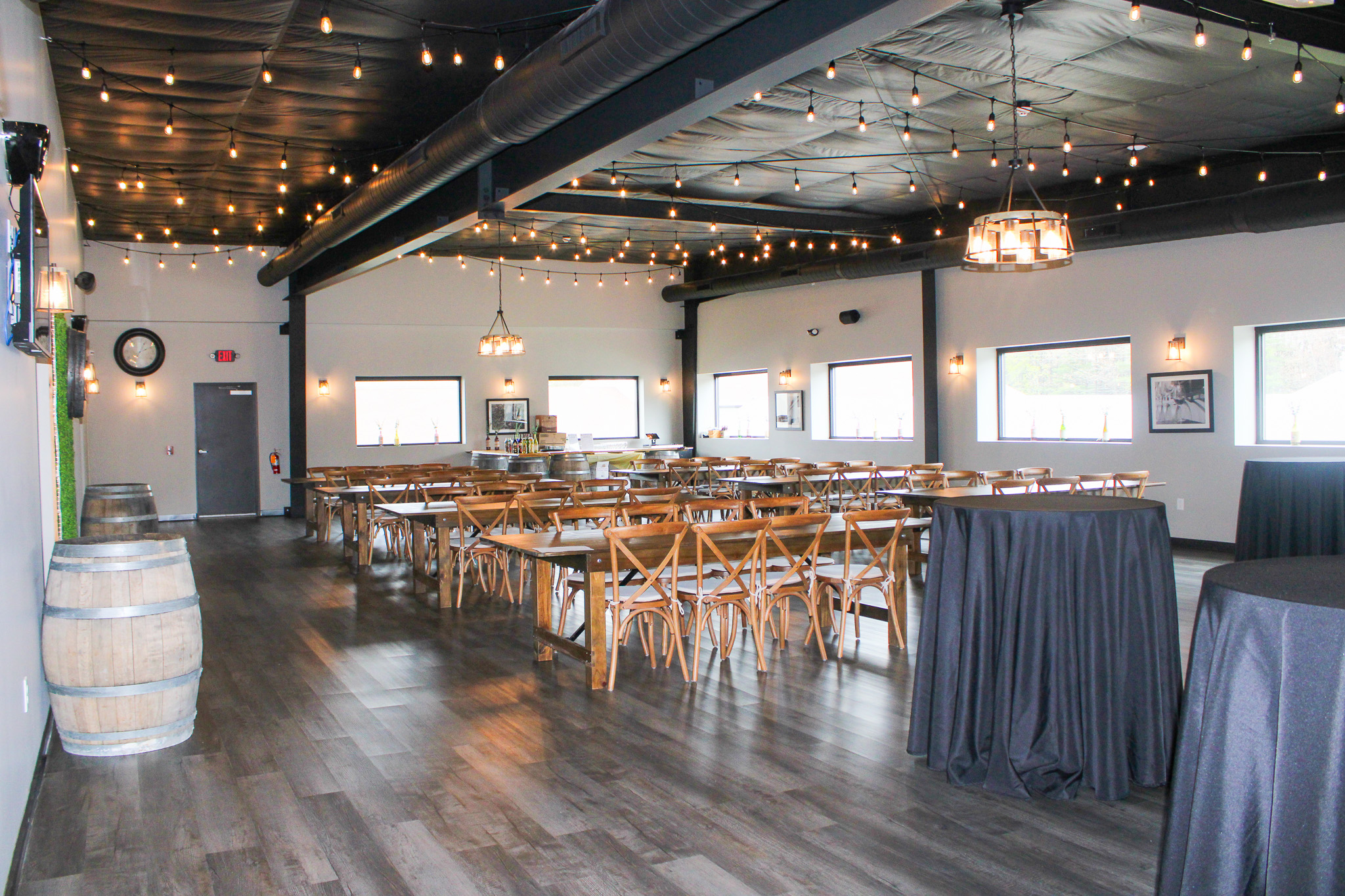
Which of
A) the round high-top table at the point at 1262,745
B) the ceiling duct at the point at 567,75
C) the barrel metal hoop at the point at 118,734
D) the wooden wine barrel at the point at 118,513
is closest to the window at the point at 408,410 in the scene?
the ceiling duct at the point at 567,75

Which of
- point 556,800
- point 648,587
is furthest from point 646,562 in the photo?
point 556,800

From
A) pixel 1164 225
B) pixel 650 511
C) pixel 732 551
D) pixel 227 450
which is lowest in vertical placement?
pixel 732 551

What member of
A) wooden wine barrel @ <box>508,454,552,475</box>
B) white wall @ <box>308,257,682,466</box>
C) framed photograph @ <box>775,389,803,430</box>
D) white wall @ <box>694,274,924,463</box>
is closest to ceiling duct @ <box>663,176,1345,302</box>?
white wall @ <box>694,274,924,463</box>

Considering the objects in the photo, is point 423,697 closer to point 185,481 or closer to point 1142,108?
point 1142,108

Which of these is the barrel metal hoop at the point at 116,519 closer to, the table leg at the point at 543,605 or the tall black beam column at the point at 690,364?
the table leg at the point at 543,605

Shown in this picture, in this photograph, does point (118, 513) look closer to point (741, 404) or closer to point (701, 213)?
point (701, 213)

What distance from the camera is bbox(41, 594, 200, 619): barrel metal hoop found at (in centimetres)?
383

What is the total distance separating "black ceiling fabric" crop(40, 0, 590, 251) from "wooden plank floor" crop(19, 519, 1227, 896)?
374cm

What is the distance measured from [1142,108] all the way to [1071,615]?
6138mm

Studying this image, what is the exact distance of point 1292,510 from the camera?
465 cm

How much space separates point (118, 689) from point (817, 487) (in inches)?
346

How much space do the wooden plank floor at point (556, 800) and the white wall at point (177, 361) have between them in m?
10.2

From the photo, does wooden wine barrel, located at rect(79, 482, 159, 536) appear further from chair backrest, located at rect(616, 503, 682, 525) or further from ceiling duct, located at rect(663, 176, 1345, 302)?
ceiling duct, located at rect(663, 176, 1345, 302)

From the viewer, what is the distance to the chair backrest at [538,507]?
6926 millimetres
